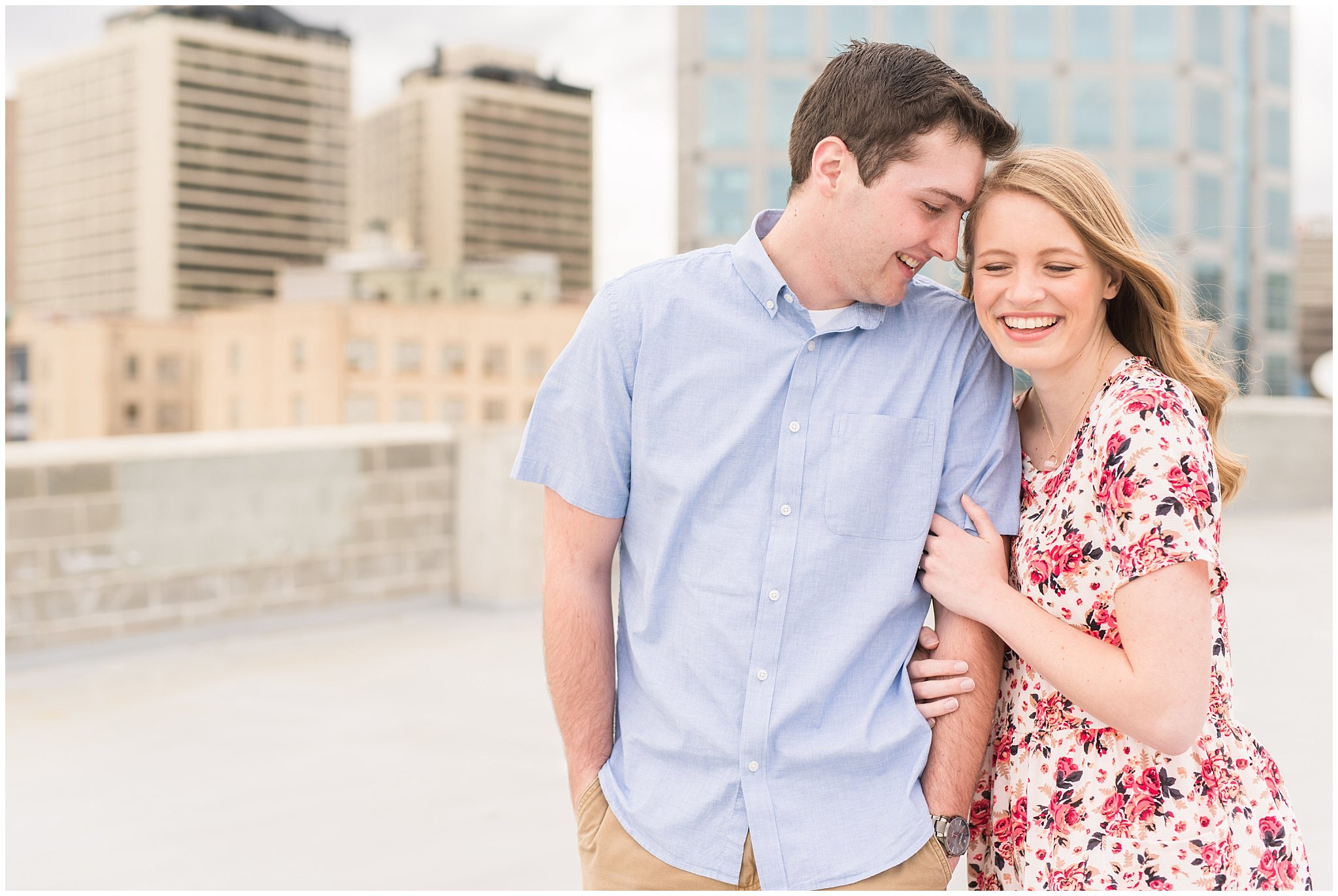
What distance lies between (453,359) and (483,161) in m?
73.5

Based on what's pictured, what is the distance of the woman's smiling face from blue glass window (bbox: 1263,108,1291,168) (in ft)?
128

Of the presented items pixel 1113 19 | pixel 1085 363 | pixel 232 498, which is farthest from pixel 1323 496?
pixel 1113 19

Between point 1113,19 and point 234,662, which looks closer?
point 234,662

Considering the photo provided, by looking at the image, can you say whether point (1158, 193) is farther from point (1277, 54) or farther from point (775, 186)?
point (775, 186)

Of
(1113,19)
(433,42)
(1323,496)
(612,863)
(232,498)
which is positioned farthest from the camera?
(433,42)

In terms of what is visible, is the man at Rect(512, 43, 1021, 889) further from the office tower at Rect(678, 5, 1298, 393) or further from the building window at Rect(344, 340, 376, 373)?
the building window at Rect(344, 340, 376, 373)

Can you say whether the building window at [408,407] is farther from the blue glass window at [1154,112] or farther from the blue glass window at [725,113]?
the blue glass window at [1154,112]

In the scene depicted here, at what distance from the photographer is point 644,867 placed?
5.42ft

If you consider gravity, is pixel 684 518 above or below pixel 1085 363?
below

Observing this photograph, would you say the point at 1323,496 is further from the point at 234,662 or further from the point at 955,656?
the point at 955,656

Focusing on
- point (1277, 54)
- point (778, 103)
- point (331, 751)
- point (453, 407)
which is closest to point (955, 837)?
point (331, 751)

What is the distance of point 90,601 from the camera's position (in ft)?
18.2

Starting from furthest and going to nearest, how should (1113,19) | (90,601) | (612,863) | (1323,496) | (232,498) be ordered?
(1113,19) < (1323,496) < (232,498) < (90,601) < (612,863)

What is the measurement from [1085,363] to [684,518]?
22.5 inches
